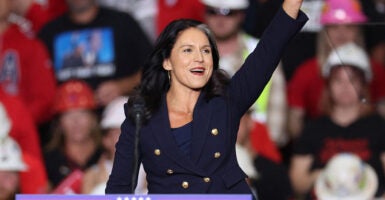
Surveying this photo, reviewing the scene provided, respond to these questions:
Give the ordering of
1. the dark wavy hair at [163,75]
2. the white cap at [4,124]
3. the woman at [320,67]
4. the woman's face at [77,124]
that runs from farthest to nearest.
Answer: the woman's face at [77,124] → the white cap at [4,124] → the woman at [320,67] → the dark wavy hair at [163,75]

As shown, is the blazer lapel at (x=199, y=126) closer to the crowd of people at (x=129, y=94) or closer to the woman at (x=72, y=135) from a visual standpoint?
the crowd of people at (x=129, y=94)

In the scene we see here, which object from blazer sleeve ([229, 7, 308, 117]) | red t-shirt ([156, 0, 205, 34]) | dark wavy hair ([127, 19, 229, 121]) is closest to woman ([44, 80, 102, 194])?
red t-shirt ([156, 0, 205, 34])

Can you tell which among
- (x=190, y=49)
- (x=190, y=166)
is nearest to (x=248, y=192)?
(x=190, y=166)

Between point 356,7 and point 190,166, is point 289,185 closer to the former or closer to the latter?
point 356,7

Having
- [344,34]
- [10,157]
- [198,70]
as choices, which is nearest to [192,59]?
[198,70]

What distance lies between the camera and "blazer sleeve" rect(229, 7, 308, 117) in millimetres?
5266

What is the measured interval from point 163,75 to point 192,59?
0.22m

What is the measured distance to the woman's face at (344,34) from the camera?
24.3 ft

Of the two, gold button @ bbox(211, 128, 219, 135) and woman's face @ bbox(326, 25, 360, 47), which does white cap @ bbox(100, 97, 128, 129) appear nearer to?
woman's face @ bbox(326, 25, 360, 47)

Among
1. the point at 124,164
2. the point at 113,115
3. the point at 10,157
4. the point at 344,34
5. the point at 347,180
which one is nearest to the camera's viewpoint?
the point at 124,164

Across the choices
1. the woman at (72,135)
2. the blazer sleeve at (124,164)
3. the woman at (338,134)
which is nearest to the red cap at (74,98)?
the woman at (72,135)

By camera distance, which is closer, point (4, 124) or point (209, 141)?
point (209, 141)

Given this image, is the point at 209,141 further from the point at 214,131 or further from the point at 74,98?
the point at 74,98

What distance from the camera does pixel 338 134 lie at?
28.2 ft
